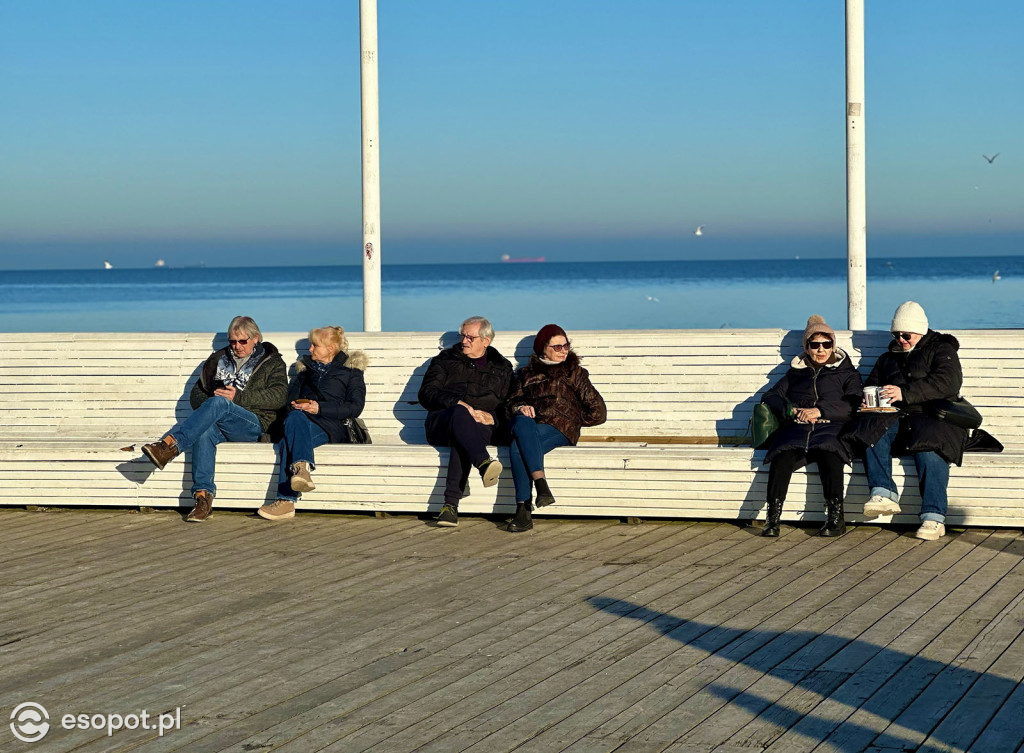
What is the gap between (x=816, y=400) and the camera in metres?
6.73

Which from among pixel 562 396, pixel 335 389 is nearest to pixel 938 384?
pixel 562 396

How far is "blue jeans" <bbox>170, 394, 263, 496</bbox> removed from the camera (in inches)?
274

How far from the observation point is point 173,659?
4371 millimetres

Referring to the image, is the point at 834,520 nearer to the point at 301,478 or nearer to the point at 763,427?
the point at 763,427

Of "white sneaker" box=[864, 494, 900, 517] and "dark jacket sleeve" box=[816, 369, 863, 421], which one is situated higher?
"dark jacket sleeve" box=[816, 369, 863, 421]

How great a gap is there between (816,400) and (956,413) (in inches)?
27.9

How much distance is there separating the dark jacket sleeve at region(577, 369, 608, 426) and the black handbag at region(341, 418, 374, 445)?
1.26 m

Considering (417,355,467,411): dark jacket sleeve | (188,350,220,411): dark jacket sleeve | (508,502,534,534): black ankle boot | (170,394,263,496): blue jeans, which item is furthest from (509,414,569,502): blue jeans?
(188,350,220,411): dark jacket sleeve

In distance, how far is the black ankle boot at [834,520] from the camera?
20.5 ft

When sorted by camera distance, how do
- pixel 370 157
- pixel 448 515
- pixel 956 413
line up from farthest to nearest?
1. pixel 370 157
2. pixel 448 515
3. pixel 956 413

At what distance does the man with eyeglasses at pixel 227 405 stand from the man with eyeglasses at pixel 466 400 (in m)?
0.90

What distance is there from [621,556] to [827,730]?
2.37 metres

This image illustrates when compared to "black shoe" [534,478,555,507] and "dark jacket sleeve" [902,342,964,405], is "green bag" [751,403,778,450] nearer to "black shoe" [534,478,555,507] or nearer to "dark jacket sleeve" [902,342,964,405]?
"dark jacket sleeve" [902,342,964,405]

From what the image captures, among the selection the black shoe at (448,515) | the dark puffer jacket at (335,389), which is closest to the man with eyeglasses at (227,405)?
the dark puffer jacket at (335,389)
